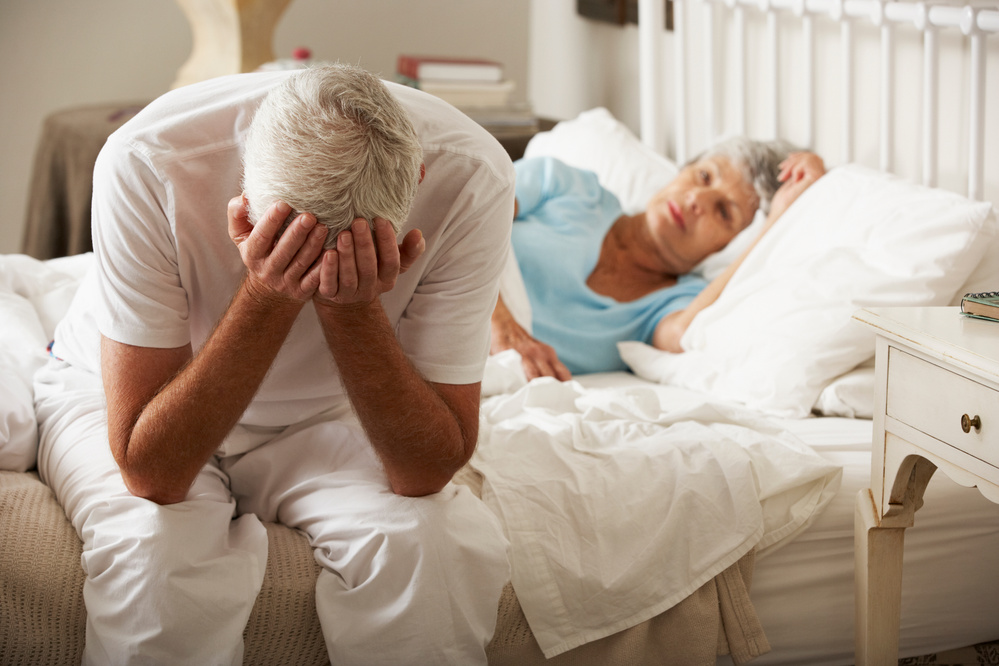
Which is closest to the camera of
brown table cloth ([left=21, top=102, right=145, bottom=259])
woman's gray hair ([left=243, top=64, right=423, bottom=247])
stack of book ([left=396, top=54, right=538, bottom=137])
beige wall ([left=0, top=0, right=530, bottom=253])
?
woman's gray hair ([left=243, top=64, right=423, bottom=247])

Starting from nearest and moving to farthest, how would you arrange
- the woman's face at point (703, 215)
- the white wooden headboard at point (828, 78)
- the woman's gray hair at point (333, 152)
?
the woman's gray hair at point (333, 152), the white wooden headboard at point (828, 78), the woman's face at point (703, 215)

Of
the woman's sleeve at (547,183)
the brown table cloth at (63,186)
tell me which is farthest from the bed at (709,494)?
the brown table cloth at (63,186)

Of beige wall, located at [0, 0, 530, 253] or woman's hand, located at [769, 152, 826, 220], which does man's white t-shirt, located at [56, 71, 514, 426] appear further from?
beige wall, located at [0, 0, 530, 253]

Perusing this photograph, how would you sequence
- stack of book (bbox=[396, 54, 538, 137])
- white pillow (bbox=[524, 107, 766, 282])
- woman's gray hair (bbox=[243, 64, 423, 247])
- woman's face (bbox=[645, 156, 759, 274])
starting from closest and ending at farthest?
woman's gray hair (bbox=[243, 64, 423, 247]) < woman's face (bbox=[645, 156, 759, 274]) < white pillow (bbox=[524, 107, 766, 282]) < stack of book (bbox=[396, 54, 538, 137])

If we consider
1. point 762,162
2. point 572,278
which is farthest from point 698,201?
point 572,278

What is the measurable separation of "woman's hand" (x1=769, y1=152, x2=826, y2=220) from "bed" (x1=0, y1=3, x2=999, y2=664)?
0.09 metres

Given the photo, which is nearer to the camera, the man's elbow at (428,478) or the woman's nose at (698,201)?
the man's elbow at (428,478)

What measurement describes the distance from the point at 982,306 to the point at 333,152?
69 centimetres

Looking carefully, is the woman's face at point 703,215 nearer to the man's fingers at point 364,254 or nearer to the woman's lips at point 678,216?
the woman's lips at point 678,216

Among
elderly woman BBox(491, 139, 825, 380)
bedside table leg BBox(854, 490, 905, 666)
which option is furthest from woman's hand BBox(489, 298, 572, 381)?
bedside table leg BBox(854, 490, 905, 666)

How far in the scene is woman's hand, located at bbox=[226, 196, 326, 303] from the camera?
81cm

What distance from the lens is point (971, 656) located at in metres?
1.25

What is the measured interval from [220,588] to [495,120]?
6.32ft

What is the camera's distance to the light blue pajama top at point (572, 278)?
67.7 inches
